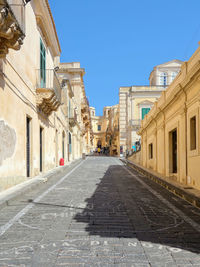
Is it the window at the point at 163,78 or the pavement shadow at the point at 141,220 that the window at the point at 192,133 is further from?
the window at the point at 163,78

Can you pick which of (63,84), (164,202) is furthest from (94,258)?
(63,84)

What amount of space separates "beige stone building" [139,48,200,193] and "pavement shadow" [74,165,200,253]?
7.62 ft

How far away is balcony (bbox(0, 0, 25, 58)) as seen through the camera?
23.3 ft

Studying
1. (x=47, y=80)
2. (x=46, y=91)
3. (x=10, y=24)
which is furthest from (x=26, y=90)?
(x=10, y=24)

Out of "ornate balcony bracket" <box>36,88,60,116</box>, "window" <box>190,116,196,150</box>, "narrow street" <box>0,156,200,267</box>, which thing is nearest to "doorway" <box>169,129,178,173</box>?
"window" <box>190,116,196,150</box>

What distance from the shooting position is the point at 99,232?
16.3ft

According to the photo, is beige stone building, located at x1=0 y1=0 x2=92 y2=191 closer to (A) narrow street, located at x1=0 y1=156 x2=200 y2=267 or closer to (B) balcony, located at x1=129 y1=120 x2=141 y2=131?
(A) narrow street, located at x1=0 y1=156 x2=200 y2=267

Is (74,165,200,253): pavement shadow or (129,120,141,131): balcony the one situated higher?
(129,120,141,131): balcony

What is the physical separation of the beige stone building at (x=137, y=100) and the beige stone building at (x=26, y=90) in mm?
23803

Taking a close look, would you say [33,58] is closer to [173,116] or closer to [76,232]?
[173,116]

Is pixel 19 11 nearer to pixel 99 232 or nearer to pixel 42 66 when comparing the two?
pixel 99 232

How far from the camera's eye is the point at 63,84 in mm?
26000

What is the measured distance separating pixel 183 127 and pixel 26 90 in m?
6.72

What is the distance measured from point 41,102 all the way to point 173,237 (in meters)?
11.2
